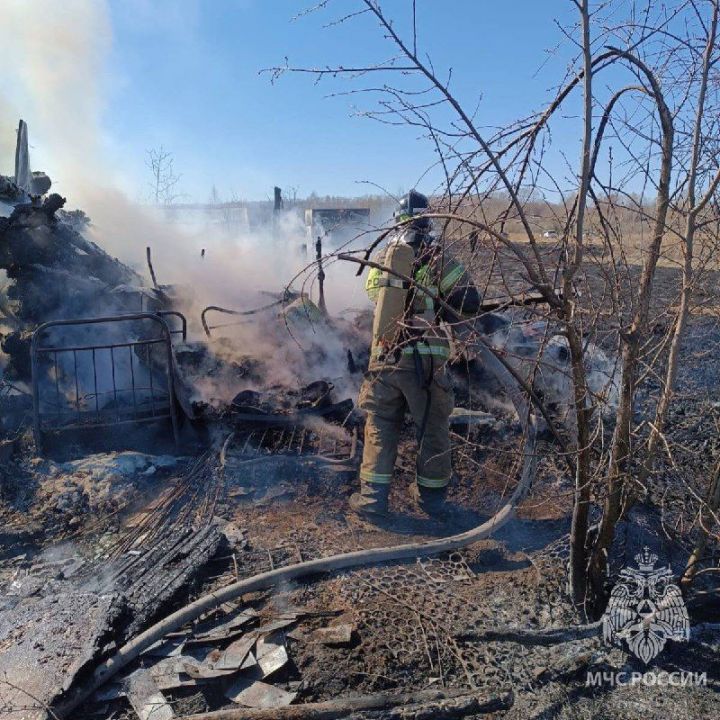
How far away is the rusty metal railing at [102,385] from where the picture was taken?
5848 mm

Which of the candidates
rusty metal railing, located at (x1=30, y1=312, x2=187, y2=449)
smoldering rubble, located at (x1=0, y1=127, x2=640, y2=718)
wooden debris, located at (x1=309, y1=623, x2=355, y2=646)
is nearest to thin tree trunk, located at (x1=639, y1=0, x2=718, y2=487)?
smoldering rubble, located at (x1=0, y1=127, x2=640, y2=718)

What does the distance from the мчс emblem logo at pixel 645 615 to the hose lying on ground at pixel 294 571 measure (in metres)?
0.86

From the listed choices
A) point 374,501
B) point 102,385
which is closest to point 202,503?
point 374,501

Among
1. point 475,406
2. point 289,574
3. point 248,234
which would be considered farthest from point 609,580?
point 248,234

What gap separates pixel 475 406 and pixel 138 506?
360 cm

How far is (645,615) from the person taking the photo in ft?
9.87

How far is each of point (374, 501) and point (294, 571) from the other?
3.79 feet

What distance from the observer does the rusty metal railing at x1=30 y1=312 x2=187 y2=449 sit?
585 centimetres

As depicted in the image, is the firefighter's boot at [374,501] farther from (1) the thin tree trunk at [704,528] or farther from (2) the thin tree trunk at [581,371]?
(1) the thin tree trunk at [704,528]

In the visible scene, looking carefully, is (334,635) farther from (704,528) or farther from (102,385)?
(102,385)

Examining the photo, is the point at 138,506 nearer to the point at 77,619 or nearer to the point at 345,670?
the point at 77,619

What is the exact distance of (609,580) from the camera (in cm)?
329

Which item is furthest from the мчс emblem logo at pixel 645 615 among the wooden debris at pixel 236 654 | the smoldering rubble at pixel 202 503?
the wooden debris at pixel 236 654

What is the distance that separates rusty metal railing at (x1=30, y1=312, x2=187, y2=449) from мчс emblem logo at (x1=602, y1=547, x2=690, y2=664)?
426 centimetres
